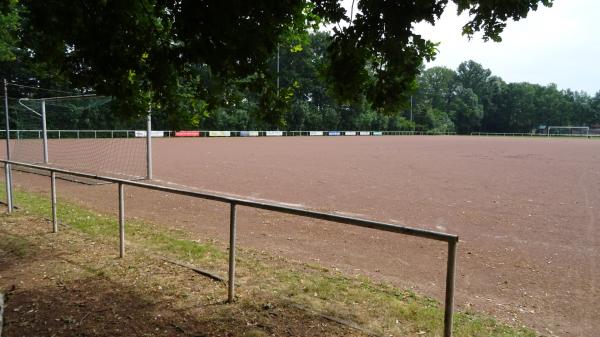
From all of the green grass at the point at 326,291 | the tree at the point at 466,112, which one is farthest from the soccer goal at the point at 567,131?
the green grass at the point at 326,291

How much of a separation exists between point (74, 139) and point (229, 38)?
123 ft

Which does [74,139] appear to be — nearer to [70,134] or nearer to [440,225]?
[70,134]

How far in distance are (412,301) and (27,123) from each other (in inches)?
1450

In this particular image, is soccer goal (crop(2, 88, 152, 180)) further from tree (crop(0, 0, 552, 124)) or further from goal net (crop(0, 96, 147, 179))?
tree (crop(0, 0, 552, 124))

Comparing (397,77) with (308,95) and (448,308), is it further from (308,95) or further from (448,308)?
(308,95)

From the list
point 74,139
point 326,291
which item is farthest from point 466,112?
point 326,291

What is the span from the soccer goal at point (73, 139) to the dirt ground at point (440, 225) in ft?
14.1

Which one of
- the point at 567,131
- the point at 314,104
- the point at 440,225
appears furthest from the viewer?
the point at 567,131

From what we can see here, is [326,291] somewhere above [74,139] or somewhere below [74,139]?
below

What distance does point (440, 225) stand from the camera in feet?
28.9

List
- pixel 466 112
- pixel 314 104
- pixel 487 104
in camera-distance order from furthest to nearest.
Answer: pixel 487 104 < pixel 466 112 < pixel 314 104

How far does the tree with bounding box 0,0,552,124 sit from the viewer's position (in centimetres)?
366

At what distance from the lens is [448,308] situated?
3180 millimetres

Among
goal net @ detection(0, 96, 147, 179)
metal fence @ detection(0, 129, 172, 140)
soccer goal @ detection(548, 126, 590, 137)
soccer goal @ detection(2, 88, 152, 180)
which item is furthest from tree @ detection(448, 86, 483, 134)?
metal fence @ detection(0, 129, 172, 140)
